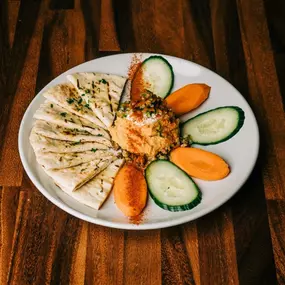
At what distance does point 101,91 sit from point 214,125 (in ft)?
1.90

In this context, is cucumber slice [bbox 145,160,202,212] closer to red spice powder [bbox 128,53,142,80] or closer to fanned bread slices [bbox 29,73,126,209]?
fanned bread slices [bbox 29,73,126,209]

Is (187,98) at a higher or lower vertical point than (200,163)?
higher

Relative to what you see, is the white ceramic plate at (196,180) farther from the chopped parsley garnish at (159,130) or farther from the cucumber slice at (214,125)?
the chopped parsley garnish at (159,130)

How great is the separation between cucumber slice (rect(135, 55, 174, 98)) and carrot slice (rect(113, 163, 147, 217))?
0.51 m

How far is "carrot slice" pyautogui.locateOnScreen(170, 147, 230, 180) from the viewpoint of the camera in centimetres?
232

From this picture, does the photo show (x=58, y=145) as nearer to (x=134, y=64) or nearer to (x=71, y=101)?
(x=71, y=101)

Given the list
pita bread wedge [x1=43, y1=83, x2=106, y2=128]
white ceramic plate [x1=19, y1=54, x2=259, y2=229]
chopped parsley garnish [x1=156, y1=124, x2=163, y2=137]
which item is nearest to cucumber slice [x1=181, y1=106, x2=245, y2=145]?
white ceramic plate [x1=19, y1=54, x2=259, y2=229]

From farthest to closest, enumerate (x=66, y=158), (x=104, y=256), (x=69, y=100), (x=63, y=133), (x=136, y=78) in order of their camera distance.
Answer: (x=136, y=78) → (x=69, y=100) → (x=63, y=133) → (x=66, y=158) → (x=104, y=256)

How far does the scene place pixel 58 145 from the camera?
2.45 m

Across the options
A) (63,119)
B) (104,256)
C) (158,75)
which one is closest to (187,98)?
(158,75)

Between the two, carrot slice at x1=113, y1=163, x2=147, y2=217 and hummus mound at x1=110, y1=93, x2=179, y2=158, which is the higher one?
hummus mound at x1=110, y1=93, x2=179, y2=158

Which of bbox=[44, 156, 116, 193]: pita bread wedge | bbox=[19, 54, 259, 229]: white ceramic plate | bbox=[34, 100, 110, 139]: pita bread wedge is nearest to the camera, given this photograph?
bbox=[19, 54, 259, 229]: white ceramic plate

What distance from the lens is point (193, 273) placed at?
2.20 meters

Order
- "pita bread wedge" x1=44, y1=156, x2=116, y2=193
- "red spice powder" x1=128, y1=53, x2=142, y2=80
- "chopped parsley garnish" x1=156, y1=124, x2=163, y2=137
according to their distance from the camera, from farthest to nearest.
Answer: "red spice powder" x1=128, y1=53, x2=142, y2=80
"chopped parsley garnish" x1=156, y1=124, x2=163, y2=137
"pita bread wedge" x1=44, y1=156, x2=116, y2=193
